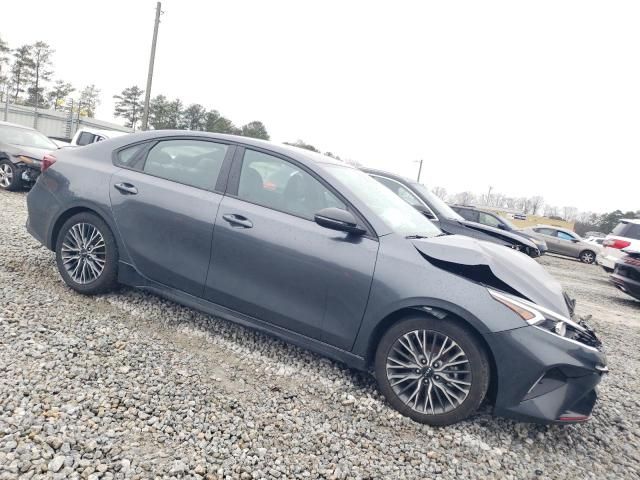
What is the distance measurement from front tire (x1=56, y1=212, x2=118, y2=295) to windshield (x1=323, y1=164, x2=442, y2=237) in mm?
1967

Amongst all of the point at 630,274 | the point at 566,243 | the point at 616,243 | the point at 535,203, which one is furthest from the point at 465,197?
the point at 630,274

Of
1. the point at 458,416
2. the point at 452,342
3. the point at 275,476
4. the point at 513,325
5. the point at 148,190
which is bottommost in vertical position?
the point at 275,476

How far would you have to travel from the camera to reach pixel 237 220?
3174mm

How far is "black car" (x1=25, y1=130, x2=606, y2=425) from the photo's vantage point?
8.43ft

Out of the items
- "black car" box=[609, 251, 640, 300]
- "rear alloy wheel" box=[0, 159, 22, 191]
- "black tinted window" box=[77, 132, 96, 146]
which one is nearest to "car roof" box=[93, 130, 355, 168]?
"rear alloy wheel" box=[0, 159, 22, 191]

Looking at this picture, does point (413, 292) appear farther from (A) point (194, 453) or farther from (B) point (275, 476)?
(A) point (194, 453)

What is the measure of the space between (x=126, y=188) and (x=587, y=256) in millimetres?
20498

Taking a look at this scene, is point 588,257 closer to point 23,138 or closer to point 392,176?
point 392,176

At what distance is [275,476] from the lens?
2.10m

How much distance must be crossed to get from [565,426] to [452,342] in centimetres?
117

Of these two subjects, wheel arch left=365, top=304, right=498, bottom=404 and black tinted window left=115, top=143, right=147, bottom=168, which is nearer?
wheel arch left=365, top=304, right=498, bottom=404

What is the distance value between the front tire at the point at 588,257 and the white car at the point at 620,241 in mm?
9425

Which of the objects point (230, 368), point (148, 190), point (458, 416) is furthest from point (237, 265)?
point (458, 416)

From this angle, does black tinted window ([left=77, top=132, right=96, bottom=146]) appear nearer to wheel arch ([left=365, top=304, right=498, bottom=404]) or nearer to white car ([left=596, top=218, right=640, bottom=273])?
wheel arch ([left=365, top=304, right=498, bottom=404])
